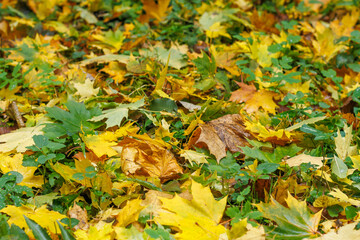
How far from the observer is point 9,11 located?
311 centimetres

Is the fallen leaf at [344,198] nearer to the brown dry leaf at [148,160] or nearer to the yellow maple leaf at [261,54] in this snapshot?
the brown dry leaf at [148,160]

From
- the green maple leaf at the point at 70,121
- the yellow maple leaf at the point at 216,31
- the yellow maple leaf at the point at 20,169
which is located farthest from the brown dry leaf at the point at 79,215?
the yellow maple leaf at the point at 216,31

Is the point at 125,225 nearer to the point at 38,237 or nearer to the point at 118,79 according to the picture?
the point at 38,237

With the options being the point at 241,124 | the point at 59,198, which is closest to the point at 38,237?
the point at 59,198

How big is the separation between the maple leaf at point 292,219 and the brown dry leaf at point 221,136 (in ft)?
1.19

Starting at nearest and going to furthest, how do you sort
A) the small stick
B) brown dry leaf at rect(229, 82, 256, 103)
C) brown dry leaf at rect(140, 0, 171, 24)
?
the small stick < brown dry leaf at rect(229, 82, 256, 103) < brown dry leaf at rect(140, 0, 171, 24)

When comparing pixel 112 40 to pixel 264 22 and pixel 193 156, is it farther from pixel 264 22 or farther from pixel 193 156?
pixel 193 156

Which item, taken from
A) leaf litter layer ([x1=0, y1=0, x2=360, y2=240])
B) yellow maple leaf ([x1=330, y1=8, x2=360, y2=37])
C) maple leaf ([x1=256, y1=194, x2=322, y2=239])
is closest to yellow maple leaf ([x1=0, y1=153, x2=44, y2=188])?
leaf litter layer ([x1=0, y1=0, x2=360, y2=240])

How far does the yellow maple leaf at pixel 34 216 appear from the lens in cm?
132

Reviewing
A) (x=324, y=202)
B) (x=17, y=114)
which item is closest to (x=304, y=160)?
(x=324, y=202)

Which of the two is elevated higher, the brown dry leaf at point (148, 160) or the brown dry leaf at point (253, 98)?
the brown dry leaf at point (253, 98)

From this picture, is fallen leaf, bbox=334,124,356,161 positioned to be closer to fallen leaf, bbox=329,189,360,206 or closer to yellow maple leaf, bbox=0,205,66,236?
fallen leaf, bbox=329,189,360,206

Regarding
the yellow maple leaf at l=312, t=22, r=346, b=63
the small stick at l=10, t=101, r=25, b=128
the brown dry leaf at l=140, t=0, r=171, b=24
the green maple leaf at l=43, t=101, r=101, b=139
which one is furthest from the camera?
the brown dry leaf at l=140, t=0, r=171, b=24

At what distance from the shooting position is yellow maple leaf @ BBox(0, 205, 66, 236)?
4.32 feet
